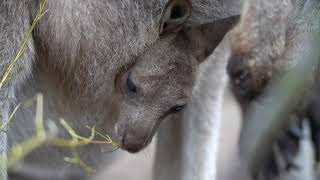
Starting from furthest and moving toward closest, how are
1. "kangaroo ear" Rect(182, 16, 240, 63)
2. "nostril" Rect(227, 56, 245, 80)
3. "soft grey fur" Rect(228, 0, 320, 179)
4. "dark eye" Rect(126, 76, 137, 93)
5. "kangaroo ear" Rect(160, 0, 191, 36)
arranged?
"nostril" Rect(227, 56, 245, 80)
"soft grey fur" Rect(228, 0, 320, 179)
"kangaroo ear" Rect(182, 16, 240, 63)
"dark eye" Rect(126, 76, 137, 93)
"kangaroo ear" Rect(160, 0, 191, 36)

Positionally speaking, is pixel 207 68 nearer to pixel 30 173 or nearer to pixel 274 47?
pixel 274 47

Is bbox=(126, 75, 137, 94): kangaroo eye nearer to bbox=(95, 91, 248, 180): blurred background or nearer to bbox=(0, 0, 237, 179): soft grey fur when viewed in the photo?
bbox=(0, 0, 237, 179): soft grey fur

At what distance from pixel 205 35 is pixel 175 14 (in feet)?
0.95

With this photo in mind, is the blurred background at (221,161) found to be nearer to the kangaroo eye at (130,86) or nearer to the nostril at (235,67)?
the nostril at (235,67)

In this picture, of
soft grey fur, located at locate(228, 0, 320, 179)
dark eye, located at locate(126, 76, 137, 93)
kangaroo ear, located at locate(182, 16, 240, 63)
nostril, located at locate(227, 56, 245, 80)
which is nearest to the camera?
dark eye, located at locate(126, 76, 137, 93)

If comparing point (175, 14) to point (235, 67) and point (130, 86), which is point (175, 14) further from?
point (235, 67)

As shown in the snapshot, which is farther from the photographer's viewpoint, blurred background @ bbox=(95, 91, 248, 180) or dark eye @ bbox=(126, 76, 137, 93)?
blurred background @ bbox=(95, 91, 248, 180)

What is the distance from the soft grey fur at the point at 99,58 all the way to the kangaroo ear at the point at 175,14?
28 mm

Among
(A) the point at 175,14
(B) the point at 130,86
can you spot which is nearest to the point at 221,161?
(B) the point at 130,86

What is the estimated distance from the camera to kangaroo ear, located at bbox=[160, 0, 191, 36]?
303cm

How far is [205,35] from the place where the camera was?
3330 mm

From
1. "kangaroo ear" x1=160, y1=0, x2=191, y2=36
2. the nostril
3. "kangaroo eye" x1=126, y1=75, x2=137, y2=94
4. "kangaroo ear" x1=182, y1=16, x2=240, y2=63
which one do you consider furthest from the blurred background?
"kangaroo ear" x1=160, y1=0, x2=191, y2=36

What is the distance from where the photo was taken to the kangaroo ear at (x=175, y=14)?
3025 mm

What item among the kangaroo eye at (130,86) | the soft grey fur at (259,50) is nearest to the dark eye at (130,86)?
the kangaroo eye at (130,86)
